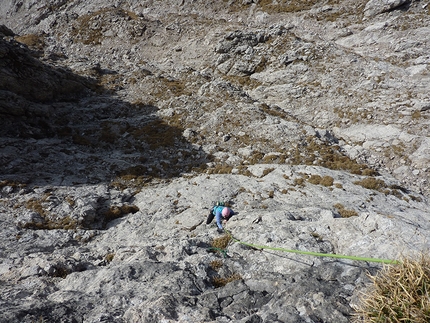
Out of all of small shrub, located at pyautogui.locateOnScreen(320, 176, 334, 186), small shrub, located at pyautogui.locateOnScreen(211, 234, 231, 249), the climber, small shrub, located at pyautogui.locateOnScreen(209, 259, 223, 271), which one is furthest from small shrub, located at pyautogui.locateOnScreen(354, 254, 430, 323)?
small shrub, located at pyautogui.locateOnScreen(320, 176, 334, 186)

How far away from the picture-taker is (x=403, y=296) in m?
3.26

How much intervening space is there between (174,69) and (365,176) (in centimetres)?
2834

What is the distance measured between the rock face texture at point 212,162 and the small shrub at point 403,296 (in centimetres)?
110

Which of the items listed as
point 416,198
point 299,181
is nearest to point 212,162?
point 299,181

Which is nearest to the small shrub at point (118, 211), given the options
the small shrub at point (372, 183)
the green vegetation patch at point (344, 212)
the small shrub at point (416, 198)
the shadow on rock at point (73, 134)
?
the shadow on rock at point (73, 134)

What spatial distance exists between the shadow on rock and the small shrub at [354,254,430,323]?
1619cm

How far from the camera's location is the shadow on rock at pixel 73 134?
1762 cm

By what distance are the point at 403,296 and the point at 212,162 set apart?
653 inches

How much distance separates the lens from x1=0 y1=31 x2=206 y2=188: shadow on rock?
1762cm

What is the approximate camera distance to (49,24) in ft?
142

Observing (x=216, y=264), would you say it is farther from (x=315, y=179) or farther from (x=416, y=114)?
(x=416, y=114)

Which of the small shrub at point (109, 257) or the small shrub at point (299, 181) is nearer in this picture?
the small shrub at point (109, 257)

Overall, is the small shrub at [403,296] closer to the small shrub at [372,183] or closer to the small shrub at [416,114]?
the small shrub at [372,183]

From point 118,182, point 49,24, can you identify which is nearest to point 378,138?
point 118,182
